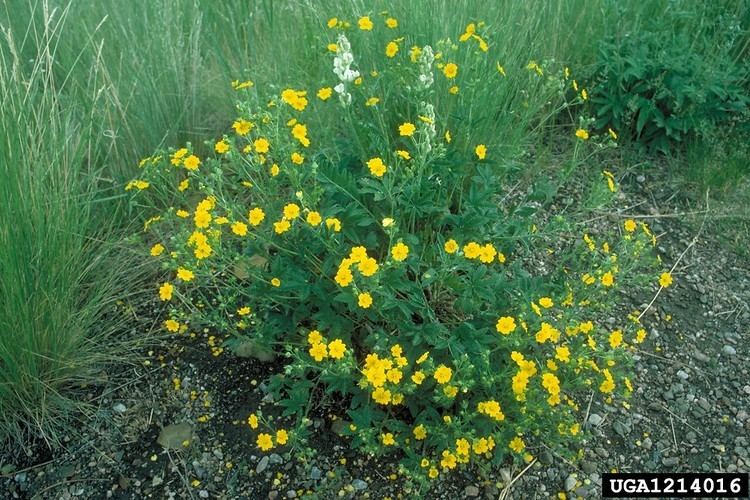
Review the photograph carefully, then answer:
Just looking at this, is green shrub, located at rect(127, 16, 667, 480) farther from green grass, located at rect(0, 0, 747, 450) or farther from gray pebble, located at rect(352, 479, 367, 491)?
green grass, located at rect(0, 0, 747, 450)

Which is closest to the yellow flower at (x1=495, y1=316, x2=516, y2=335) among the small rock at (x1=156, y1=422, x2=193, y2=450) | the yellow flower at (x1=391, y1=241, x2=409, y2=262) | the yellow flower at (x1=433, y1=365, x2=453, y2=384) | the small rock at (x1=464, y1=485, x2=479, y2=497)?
the yellow flower at (x1=433, y1=365, x2=453, y2=384)

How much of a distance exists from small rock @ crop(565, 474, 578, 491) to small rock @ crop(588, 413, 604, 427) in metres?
0.22

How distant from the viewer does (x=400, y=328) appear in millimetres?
2158

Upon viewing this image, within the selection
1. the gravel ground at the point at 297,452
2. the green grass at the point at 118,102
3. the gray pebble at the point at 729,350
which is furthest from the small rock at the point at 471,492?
the green grass at the point at 118,102

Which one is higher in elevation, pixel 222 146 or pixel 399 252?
pixel 222 146

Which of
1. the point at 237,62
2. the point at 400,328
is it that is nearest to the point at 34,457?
the point at 400,328

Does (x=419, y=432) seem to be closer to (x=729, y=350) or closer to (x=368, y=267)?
(x=368, y=267)

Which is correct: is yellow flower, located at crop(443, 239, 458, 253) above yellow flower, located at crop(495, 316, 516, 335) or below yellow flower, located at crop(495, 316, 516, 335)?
above

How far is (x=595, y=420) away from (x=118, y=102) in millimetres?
2137

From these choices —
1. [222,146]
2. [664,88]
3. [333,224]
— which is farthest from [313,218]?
[664,88]

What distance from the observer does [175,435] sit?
92.9 inches

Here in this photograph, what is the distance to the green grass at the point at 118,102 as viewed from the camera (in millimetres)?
2281

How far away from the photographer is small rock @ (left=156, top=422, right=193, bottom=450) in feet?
7.67

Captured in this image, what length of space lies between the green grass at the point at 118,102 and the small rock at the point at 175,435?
317mm
